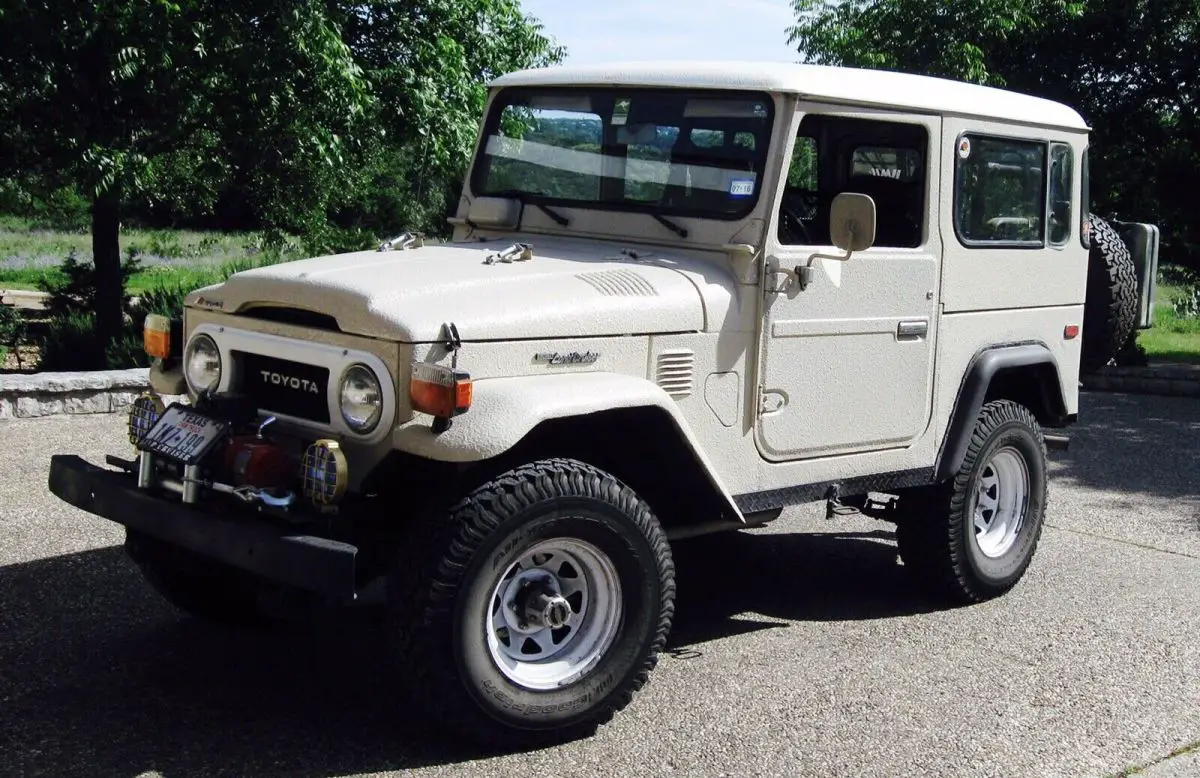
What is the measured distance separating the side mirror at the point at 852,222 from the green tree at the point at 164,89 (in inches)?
260

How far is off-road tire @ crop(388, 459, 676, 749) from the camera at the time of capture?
4.02 m

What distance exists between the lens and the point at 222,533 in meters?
4.11

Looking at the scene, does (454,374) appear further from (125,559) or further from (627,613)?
(125,559)

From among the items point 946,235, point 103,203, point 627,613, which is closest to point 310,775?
point 627,613

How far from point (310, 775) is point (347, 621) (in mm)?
1462

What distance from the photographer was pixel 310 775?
400 cm

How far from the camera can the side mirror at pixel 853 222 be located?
4.88 meters

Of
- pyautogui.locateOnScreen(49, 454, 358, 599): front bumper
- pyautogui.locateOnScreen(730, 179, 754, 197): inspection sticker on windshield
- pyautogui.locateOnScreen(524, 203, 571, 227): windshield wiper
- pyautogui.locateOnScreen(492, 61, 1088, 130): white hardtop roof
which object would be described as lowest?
pyautogui.locateOnScreen(49, 454, 358, 599): front bumper

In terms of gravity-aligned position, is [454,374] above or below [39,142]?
below

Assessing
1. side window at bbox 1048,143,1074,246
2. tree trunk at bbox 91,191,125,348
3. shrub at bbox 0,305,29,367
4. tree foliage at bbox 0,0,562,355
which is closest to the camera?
side window at bbox 1048,143,1074,246

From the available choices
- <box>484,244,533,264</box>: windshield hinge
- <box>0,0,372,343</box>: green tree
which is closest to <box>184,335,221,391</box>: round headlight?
<box>484,244,533,264</box>: windshield hinge

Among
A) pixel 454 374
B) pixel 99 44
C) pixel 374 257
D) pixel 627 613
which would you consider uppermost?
pixel 99 44

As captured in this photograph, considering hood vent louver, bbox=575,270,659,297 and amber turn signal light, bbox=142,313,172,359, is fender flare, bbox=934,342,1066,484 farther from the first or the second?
amber turn signal light, bbox=142,313,172,359

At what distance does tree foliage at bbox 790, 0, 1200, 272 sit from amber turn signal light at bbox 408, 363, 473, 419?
34.5 feet
